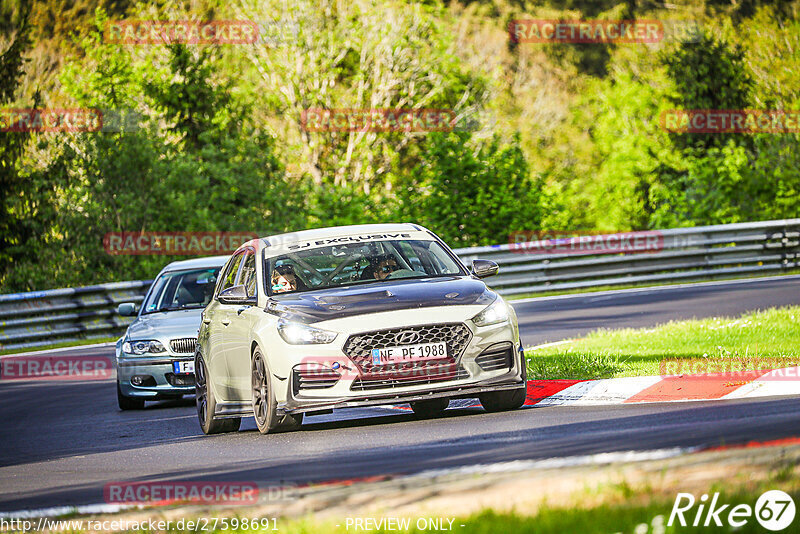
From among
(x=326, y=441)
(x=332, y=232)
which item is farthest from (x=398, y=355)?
(x=332, y=232)

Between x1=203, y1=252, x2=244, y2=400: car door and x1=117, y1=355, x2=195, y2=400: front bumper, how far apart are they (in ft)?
9.38

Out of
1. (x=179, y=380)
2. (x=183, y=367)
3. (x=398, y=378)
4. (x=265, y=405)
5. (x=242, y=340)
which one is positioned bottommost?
(x=179, y=380)

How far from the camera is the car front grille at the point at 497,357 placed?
10.6 meters

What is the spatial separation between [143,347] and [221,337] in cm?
398

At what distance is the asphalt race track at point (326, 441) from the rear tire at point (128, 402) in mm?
241

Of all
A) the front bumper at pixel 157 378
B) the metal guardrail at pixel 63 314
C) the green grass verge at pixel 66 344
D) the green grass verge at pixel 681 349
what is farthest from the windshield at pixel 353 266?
the metal guardrail at pixel 63 314

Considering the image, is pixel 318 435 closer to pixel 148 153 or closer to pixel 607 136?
pixel 148 153

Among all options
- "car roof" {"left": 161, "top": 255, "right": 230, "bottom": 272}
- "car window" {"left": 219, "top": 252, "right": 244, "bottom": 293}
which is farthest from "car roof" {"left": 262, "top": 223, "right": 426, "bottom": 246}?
"car roof" {"left": 161, "top": 255, "right": 230, "bottom": 272}

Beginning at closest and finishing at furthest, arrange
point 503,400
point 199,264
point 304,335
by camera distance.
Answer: point 304,335 < point 503,400 < point 199,264

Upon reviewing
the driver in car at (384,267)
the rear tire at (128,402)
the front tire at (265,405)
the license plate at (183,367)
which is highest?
the driver in car at (384,267)

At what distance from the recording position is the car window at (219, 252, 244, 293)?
12793mm

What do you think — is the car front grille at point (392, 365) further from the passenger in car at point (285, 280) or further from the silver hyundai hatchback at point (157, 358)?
the silver hyundai hatchback at point (157, 358)

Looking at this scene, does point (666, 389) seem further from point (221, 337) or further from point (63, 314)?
point (63, 314)

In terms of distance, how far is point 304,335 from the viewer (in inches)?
410
